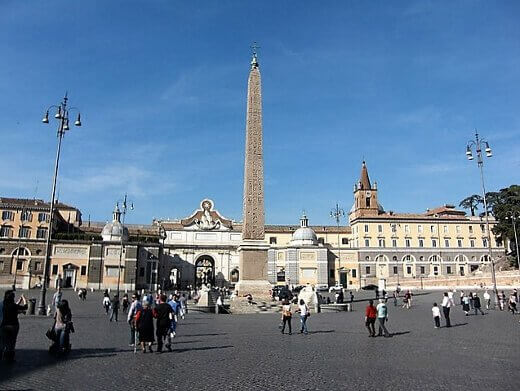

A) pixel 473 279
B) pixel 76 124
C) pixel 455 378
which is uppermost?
pixel 76 124

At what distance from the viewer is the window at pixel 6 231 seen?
2001 inches

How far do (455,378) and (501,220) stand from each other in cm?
4471

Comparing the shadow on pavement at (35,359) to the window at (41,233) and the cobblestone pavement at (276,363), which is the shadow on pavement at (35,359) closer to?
the cobblestone pavement at (276,363)

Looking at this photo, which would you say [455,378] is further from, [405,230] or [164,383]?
[405,230]

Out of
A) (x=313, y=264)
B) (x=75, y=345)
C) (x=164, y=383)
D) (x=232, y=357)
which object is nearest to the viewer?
(x=164, y=383)

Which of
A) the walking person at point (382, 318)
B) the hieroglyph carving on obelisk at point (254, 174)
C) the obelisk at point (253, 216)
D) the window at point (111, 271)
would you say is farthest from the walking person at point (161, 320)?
the window at point (111, 271)

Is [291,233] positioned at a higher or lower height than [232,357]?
higher

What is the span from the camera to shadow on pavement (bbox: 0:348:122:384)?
23.6 ft

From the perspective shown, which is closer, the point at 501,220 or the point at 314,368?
the point at 314,368

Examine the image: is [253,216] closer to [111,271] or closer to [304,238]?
[111,271]

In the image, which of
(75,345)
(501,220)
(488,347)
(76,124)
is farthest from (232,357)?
(501,220)

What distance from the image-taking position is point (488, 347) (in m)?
10.8

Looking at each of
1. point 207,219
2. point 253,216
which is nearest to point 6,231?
point 207,219

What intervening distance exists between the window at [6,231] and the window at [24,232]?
38.4 inches
